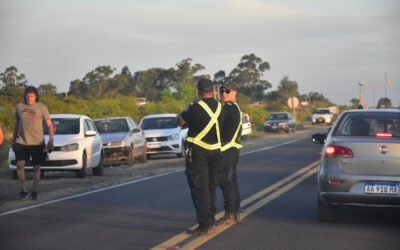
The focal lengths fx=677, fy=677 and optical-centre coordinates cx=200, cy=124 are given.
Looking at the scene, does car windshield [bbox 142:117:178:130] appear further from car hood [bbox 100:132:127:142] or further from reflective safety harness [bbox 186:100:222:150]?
reflective safety harness [bbox 186:100:222:150]

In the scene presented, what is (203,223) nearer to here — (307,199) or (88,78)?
(307,199)

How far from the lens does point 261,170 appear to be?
17.4 metres

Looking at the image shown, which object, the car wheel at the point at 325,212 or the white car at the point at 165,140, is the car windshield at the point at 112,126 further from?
the car wheel at the point at 325,212

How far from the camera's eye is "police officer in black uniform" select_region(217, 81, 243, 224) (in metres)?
8.72

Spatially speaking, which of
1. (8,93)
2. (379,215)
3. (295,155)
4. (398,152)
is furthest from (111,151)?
(8,93)

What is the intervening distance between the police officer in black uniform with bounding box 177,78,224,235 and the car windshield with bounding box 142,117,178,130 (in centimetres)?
1632

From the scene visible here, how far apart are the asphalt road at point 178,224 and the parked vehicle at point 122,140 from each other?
6914 millimetres

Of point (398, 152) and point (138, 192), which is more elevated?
point (398, 152)

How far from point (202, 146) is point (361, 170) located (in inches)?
81.4

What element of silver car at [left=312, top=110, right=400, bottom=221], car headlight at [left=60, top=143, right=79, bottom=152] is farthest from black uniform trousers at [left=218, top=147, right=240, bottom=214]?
car headlight at [left=60, top=143, right=79, bottom=152]

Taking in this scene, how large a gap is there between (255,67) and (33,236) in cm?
10133

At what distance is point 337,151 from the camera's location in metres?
8.64

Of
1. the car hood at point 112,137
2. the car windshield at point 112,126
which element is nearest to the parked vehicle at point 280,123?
the car windshield at point 112,126

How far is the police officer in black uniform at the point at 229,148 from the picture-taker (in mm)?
8719
